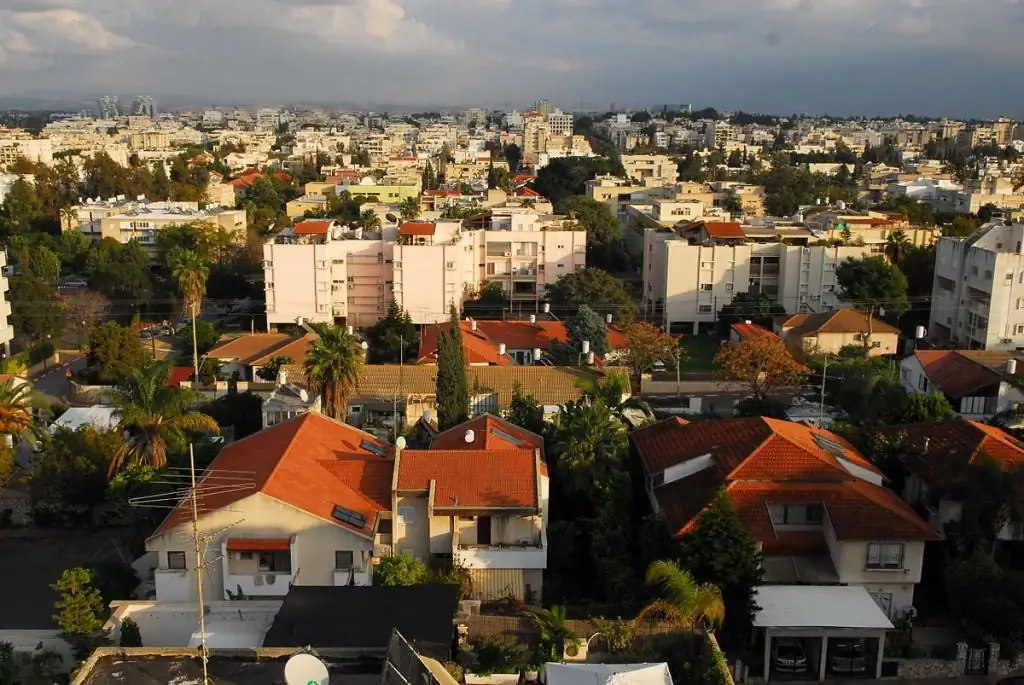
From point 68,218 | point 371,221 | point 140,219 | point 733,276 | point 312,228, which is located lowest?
point 733,276

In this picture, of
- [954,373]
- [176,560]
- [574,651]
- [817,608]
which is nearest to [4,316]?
[176,560]

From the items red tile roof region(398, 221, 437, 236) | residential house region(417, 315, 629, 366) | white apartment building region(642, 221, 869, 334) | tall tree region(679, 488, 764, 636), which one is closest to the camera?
tall tree region(679, 488, 764, 636)

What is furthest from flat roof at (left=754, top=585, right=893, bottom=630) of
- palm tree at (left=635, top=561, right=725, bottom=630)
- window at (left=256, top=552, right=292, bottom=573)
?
window at (left=256, top=552, right=292, bottom=573)

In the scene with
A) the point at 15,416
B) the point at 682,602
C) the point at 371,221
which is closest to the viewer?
the point at 682,602

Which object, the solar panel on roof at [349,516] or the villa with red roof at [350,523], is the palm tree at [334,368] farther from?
the solar panel on roof at [349,516]

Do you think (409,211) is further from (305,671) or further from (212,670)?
(305,671)

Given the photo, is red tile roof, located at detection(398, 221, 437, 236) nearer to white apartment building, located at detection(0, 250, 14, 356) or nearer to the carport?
white apartment building, located at detection(0, 250, 14, 356)

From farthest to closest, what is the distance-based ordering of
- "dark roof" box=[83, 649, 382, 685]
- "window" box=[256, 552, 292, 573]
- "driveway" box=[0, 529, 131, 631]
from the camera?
"driveway" box=[0, 529, 131, 631] < "window" box=[256, 552, 292, 573] < "dark roof" box=[83, 649, 382, 685]
